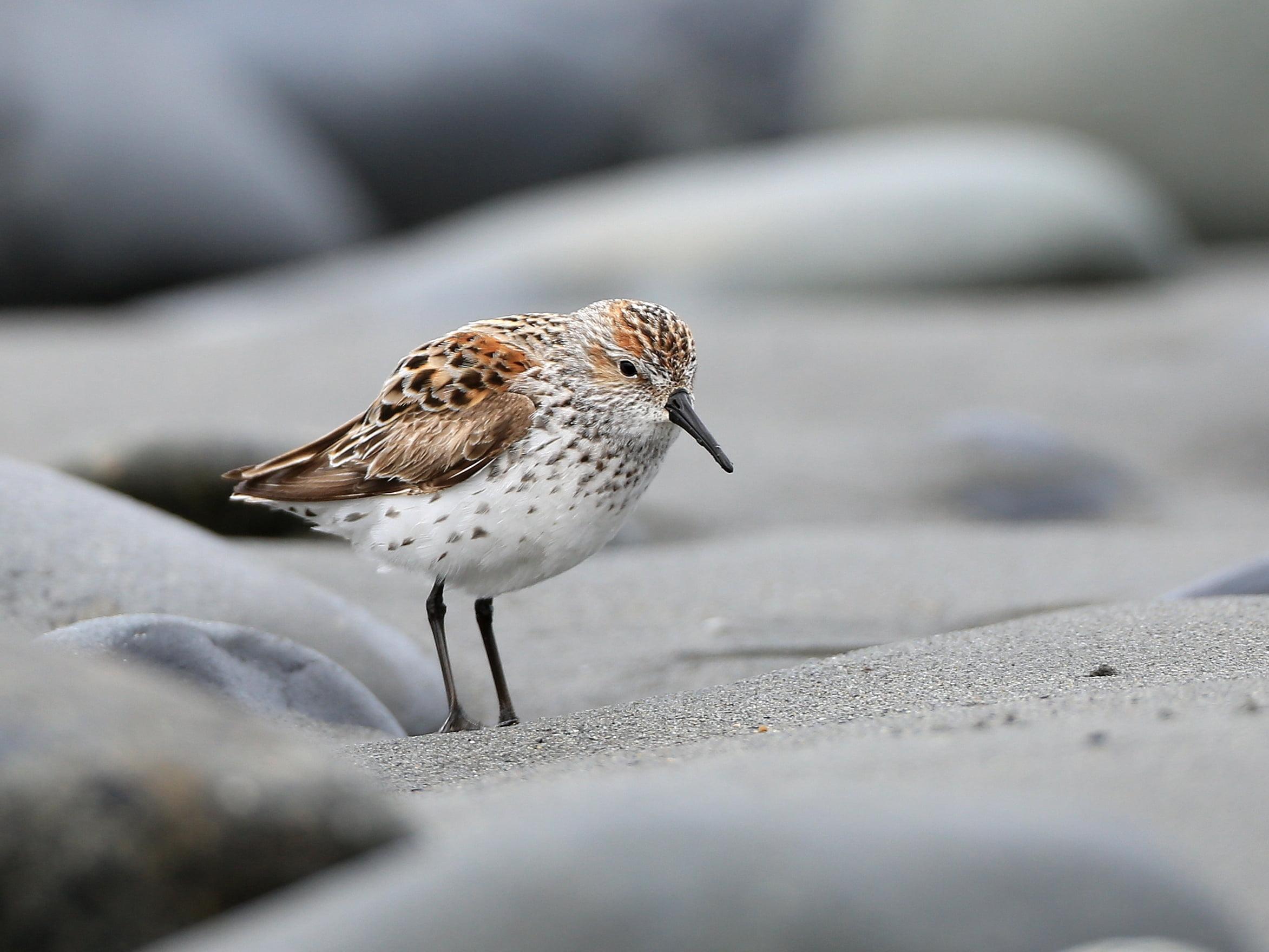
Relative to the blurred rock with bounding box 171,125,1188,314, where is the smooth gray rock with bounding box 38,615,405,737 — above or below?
below

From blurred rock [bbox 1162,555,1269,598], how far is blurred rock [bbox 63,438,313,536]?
3364 millimetres

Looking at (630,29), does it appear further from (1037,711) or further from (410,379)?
(1037,711)

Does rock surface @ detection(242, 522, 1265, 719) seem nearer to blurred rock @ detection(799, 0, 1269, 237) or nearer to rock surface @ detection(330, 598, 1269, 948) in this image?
rock surface @ detection(330, 598, 1269, 948)

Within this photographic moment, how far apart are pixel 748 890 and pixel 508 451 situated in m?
1.98

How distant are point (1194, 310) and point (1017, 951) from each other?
9.18m

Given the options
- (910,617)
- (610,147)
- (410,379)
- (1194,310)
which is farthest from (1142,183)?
(410,379)

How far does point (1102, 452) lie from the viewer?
7.70 metres

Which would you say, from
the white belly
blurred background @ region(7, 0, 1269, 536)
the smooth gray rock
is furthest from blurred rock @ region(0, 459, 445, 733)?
blurred background @ region(7, 0, 1269, 536)

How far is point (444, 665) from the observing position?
4.23 meters

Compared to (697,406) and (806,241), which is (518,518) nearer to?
(697,406)

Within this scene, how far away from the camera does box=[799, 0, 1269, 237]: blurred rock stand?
14414 mm

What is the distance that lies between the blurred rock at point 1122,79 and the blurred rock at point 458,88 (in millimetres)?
3019

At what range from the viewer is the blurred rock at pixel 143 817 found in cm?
203

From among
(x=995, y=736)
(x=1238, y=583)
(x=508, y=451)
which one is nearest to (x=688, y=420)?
(x=508, y=451)
